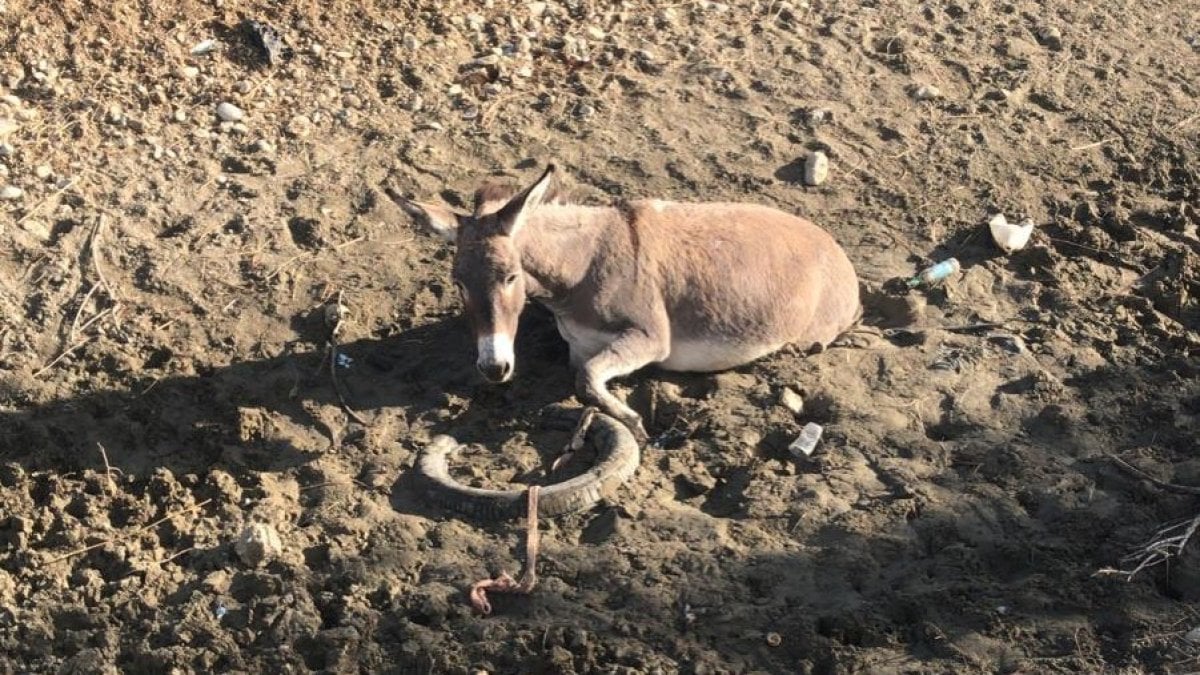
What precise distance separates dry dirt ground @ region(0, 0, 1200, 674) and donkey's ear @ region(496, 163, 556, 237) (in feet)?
2.93

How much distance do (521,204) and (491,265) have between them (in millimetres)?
346

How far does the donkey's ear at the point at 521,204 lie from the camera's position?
6629 millimetres

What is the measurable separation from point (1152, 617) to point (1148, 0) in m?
7.34

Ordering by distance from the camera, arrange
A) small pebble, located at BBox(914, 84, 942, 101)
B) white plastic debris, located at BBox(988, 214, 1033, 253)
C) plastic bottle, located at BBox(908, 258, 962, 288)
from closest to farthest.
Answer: plastic bottle, located at BBox(908, 258, 962, 288) → white plastic debris, located at BBox(988, 214, 1033, 253) → small pebble, located at BBox(914, 84, 942, 101)

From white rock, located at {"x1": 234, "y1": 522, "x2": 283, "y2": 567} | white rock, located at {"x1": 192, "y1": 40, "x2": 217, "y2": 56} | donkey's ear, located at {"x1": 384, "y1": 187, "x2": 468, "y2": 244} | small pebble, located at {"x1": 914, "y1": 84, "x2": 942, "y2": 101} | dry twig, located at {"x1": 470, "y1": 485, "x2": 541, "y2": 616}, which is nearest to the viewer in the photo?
dry twig, located at {"x1": 470, "y1": 485, "x2": 541, "y2": 616}

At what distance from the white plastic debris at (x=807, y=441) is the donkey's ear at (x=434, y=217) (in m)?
2.04

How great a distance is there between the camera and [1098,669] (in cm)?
512

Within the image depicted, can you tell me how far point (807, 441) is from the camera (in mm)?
6477

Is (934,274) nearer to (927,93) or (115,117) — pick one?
(927,93)

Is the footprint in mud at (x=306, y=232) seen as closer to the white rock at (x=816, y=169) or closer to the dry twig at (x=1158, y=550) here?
the white rock at (x=816, y=169)

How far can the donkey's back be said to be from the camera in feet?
23.4

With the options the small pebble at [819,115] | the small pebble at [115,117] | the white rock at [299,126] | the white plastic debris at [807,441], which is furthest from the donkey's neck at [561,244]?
the small pebble at [115,117]

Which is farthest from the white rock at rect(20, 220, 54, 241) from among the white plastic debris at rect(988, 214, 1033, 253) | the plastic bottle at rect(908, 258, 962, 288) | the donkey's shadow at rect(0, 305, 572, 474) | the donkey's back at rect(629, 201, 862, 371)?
the white plastic debris at rect(988, 214, 1033, 253)

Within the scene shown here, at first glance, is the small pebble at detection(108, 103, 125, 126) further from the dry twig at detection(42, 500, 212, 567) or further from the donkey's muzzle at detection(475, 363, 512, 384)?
the donkey's muzzle at detection(475, 363, 512, 384)
